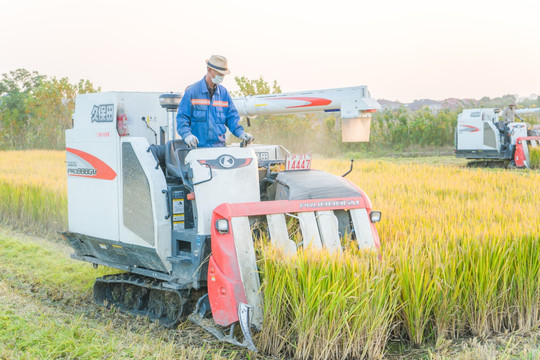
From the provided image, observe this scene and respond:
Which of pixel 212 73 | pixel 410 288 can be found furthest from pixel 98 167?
pixel 410 288

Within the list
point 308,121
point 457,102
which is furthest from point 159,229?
point 457,102

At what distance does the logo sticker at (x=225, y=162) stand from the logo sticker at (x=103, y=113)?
1.40m

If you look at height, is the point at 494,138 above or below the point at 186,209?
above

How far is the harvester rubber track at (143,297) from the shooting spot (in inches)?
208

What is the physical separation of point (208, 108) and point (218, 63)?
45cm

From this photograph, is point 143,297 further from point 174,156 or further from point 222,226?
point 222,226

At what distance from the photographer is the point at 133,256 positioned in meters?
5.72

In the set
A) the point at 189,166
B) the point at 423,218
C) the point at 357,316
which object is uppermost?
the point at 189,166

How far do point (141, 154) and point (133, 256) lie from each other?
994 mm

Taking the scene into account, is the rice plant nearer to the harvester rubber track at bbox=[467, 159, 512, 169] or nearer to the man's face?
the harvester rubber track at bbox=[467, 159, 512, 169]

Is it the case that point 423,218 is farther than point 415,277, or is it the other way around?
point 423,218

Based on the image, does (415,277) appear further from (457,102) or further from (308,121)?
(457,102)

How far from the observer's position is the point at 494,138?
1819cm

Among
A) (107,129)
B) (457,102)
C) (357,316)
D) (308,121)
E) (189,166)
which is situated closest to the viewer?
(357,316)
